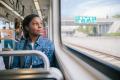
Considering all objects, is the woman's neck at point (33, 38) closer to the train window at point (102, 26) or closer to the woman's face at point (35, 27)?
the woman's face at point (35, 27)

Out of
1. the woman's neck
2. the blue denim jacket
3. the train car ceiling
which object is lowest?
the blue denim jacket

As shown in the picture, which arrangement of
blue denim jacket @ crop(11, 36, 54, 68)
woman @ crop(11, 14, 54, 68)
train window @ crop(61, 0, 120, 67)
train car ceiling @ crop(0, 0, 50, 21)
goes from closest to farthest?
train window @ crop(61, 0, 120, 67) → blue denim jacket @ crop(11, 36, 54, 68) → woman @ crop(11, 14, 54, 68) → train car ceiling @ crop(0, 0, 50, 21)

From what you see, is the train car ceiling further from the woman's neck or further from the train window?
the train window

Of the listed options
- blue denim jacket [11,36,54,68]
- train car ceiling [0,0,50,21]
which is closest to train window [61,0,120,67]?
blue denim jacket [11,36,54,68]

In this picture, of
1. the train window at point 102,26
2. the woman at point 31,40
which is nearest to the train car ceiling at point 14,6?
the woman at point 31,40

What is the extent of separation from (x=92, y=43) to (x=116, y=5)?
80cm

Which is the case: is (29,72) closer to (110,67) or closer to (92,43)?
(110,67)

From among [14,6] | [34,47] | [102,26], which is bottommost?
[34,47]

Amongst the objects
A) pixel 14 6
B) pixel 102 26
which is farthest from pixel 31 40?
pixel 14 6

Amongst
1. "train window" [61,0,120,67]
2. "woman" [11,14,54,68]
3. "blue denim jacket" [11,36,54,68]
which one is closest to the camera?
"train window" [61,0,120,67]

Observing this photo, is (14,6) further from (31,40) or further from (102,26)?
(102,26)

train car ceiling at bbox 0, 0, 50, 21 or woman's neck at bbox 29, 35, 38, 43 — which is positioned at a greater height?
train car ceiling at bbox 0, 0, 50, 21

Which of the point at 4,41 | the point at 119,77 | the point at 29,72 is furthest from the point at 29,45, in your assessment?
the point at 4,41

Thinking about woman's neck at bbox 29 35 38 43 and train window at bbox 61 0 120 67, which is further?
woman's neck at bbox 29 35 38 43
